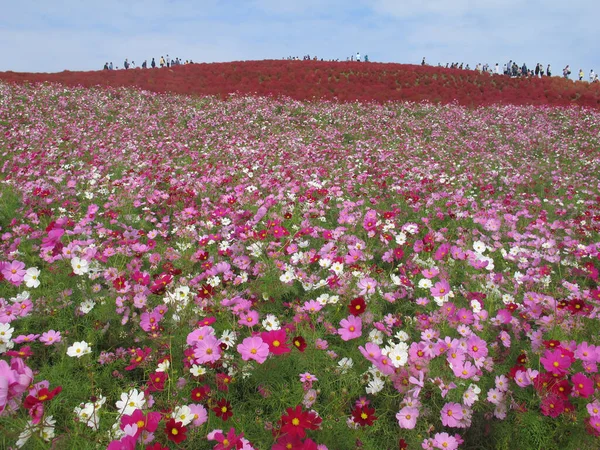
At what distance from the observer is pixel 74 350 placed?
1771 millimetres

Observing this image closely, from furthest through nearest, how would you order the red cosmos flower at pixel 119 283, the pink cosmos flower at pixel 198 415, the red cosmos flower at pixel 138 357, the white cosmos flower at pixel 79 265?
the white cosmos flower at pixel 79 265
the red cosmos flower at pixel 119 283
the red cosmos flower at pixel 138 357
the pink cosmos flower at pixel 198 415

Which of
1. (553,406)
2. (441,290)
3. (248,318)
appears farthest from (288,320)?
(553,406)

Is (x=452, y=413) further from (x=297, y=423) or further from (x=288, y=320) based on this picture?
(x=288, y=320)

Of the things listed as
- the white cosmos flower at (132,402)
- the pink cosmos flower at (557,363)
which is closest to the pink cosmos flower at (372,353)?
the pink cosmos flower at (557,363)

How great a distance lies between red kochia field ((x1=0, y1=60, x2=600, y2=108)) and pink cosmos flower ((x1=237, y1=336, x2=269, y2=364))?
1602cm

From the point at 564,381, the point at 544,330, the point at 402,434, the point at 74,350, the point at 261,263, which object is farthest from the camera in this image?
the point at 261,263

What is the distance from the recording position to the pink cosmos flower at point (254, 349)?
144cm

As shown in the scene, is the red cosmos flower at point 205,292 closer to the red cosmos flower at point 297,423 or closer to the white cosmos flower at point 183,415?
the white cosmos flower at point 183,415

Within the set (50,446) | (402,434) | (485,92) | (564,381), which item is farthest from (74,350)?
(485,92)

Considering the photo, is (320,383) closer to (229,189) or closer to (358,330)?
(358,330)

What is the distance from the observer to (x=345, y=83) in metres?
19.5

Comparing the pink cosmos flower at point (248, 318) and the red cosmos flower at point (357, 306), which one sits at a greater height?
the red cosmos flower at point (357, 306)

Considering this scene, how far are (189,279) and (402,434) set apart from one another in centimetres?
144

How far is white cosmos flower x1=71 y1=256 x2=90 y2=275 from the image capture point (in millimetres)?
2061
